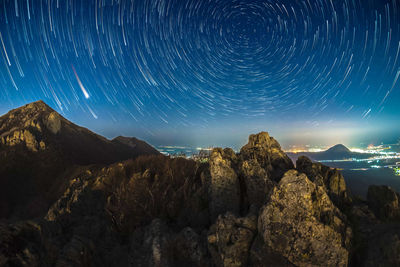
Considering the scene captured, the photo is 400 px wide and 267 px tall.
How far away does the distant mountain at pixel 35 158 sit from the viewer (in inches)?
2037

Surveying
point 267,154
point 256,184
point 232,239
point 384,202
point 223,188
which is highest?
point 267,154

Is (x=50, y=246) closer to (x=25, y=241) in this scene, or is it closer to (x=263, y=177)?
(x=25, y=241)

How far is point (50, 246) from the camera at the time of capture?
25.2 ft

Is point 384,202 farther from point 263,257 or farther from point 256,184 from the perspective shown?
point 263,257

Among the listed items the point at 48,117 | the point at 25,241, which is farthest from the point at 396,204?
the point at 48,117

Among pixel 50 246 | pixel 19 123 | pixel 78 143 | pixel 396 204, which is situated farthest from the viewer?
pixel 78 143

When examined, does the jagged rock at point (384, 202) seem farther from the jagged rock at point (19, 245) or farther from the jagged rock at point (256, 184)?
the jagged rock at point (19, 245)

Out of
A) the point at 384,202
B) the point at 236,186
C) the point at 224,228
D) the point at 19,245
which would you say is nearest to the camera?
the point at 19,245

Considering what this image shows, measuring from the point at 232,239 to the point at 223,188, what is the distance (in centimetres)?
403

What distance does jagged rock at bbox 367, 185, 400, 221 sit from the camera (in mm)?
10703

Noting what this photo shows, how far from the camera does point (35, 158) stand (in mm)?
63375

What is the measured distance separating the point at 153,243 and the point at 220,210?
4171 millimetres

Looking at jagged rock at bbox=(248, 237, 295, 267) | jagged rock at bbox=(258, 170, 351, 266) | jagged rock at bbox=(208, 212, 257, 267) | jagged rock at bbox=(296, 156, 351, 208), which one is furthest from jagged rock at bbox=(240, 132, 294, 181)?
jagged rock at bbox=(248, 237, 295, 267)

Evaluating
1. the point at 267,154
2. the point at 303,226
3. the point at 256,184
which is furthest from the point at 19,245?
the point at 267,154
